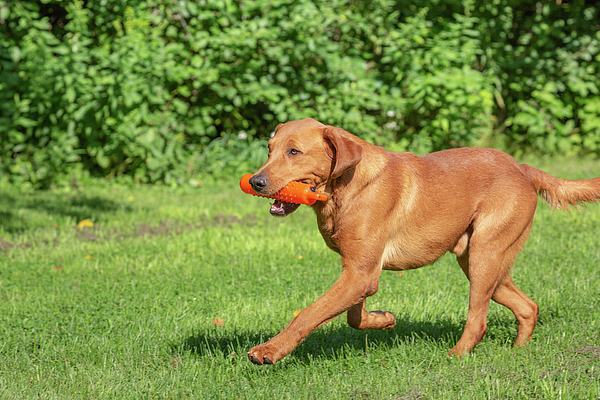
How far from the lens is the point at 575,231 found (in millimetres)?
6734

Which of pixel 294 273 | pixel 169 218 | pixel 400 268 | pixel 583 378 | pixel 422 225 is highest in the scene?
pixel 422 225

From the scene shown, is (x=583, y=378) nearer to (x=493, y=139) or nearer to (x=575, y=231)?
(x=575, y=231)

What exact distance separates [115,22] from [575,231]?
6624 mm

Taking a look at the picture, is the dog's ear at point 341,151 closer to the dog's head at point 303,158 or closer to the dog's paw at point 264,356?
the dog's head at point 303,158

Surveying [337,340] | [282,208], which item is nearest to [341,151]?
[282,208]

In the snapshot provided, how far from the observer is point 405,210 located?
386cm

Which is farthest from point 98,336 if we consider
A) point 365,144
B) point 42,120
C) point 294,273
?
point 42,120

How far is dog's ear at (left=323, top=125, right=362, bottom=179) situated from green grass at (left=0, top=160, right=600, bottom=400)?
1.17 metres

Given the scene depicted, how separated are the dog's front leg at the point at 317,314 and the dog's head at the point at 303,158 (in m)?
0.53

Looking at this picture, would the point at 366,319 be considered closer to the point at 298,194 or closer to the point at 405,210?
the point at 405,210

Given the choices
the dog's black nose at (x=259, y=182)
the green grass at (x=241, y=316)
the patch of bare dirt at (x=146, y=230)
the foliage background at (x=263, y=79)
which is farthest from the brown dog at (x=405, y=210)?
the foliage background at (x=263, y=79)

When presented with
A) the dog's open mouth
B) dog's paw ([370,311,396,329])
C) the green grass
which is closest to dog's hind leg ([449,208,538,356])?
the green grass

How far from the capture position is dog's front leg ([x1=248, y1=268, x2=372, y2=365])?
3273 millimetres

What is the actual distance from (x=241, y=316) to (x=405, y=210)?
4.88 feet
